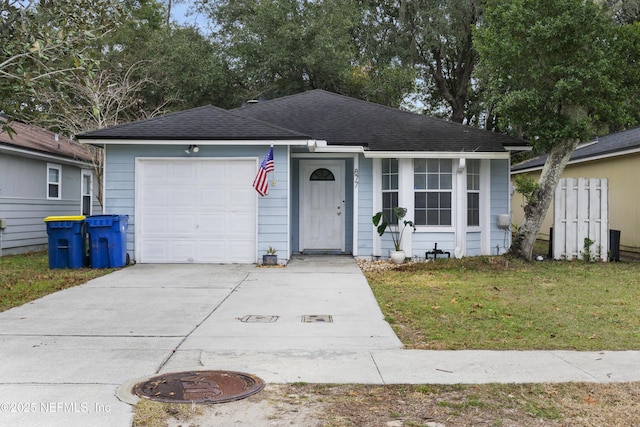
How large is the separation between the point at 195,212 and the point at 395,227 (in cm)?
455

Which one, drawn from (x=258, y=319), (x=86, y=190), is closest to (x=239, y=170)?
(x=258, y=319)

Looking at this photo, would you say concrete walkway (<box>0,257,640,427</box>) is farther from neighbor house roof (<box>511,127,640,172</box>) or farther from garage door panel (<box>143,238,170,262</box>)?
neighbor house roof (<box>511,127,640,172</box>)

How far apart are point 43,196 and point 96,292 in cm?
957

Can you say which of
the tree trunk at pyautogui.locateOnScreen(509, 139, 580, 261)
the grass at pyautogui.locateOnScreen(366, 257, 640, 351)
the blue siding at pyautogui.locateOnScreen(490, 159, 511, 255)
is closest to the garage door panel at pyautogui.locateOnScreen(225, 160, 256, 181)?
the grass at pyautogui.locateOnScreen(366, 257, 640, 351)

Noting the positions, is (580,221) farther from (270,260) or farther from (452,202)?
(270,260)

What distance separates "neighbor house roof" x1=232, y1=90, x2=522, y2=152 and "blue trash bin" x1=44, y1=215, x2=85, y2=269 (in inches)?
224

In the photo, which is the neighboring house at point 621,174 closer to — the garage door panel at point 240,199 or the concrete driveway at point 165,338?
the concrete driveway at point 165,338

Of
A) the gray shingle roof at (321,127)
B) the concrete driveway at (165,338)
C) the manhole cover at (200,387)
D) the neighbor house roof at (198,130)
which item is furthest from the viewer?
the gray shingle roof at (321,127)

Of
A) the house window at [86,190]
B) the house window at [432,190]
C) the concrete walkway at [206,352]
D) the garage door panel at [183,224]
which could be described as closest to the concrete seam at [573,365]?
the concrete walkway at [206,352]

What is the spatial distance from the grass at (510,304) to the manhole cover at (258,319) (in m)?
1.46

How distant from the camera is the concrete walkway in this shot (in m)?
4.45

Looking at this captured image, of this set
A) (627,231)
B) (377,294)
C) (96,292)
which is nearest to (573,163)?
(627,231)

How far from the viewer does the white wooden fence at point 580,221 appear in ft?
43.7

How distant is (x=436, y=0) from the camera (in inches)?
944
